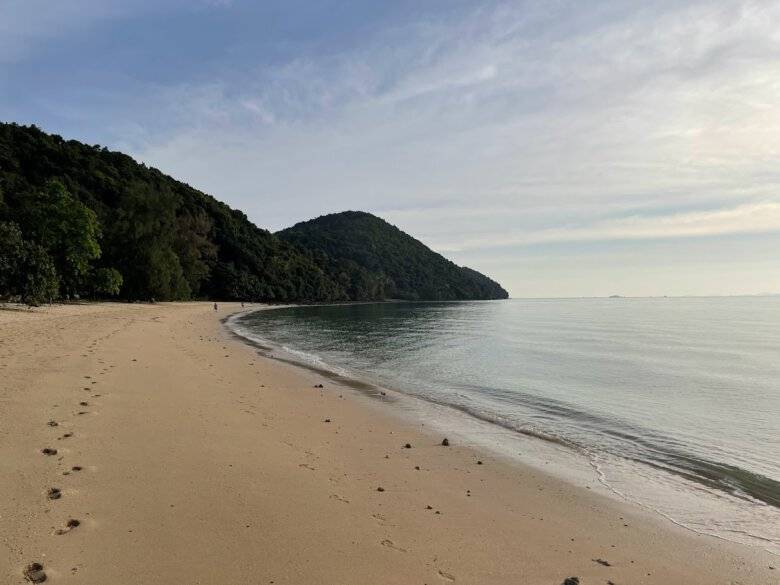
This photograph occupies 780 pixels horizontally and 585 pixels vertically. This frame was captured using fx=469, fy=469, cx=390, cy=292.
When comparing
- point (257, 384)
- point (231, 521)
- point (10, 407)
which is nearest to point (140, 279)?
point (257, 384)

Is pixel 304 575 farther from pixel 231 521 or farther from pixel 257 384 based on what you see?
pixel 257 384

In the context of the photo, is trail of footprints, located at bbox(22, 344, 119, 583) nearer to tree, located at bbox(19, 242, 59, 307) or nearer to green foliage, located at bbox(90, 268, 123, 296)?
tree, located at bbox(19, 242, 59, 307)

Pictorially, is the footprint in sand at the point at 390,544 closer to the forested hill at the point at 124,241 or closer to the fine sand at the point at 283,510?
the fine sand at the point at 283,510

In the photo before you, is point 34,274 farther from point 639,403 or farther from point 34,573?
Result: point 639,403

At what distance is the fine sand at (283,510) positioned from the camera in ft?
14.5

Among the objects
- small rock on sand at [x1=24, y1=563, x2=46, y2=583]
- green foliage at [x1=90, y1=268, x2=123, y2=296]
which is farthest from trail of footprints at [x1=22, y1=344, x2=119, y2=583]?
green foliage at [x1=90, y1=268, x2=123, y2=296]

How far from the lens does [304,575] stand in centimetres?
428

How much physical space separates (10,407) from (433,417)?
934 cm

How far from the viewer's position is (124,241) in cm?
6744

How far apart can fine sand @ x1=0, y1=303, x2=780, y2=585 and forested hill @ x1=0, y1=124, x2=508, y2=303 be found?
31593mm

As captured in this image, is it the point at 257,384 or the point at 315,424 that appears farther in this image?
the point at 257,384

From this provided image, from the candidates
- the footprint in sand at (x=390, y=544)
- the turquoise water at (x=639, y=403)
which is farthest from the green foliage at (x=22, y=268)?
the footprint in sand at (x=390, y=544)

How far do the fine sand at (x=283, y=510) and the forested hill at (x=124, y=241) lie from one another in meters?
31.6

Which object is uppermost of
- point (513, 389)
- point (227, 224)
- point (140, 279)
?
point (227, 224)
